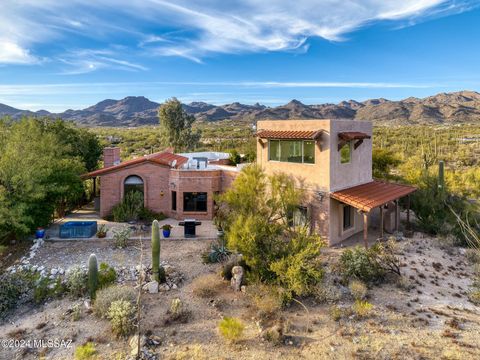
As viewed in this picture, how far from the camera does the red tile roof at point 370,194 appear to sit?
731 inches

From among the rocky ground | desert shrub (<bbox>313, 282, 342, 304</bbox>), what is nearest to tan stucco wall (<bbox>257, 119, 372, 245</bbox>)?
the rocky ground

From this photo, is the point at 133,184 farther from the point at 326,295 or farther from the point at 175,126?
the point at 175,126

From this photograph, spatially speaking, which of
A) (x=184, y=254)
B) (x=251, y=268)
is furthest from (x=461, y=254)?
(x=184, y=254)

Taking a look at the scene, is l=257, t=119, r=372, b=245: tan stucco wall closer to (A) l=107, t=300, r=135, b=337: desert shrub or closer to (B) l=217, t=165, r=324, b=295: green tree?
(B) l=217, t=165, r=324, b=295: green tree

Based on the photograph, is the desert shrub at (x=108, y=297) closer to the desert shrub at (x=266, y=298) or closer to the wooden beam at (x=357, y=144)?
the desert shrub at (x=266, y=298)

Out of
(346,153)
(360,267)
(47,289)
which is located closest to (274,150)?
(346,153)

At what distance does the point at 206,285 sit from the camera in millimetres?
15898

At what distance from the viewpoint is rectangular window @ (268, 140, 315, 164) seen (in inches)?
797

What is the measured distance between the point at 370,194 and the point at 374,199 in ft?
3.46

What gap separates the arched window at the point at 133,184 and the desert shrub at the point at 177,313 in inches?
521

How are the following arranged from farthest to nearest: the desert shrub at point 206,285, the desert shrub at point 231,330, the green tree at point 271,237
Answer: the desert shrub at point 206,285 → the green tree at point 271,237 → the desert shrub at point 231,330

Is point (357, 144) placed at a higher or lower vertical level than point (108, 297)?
higher

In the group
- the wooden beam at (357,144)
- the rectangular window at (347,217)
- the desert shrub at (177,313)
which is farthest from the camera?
the rectangular window at (347,217)

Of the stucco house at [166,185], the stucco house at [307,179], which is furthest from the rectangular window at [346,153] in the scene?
the stucco house at [166,185]
